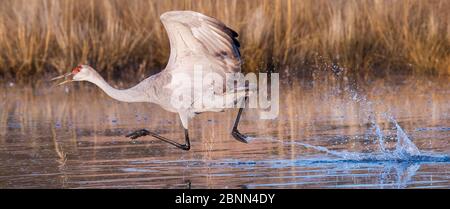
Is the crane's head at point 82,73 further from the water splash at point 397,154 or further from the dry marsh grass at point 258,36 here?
the dry marsh grass at point 258,36

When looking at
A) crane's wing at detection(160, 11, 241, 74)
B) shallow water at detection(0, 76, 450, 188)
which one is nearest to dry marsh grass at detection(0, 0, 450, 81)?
shallow water at detection(0, 76, 450, 188)

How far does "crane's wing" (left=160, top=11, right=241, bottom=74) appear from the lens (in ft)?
30.9

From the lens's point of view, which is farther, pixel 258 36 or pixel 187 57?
pixel 258 36

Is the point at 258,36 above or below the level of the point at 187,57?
above

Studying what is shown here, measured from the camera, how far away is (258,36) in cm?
1534

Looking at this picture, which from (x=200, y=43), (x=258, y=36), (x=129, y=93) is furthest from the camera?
(x=258, y=36)

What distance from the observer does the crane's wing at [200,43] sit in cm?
942

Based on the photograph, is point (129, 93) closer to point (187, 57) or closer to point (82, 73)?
point (82, 73)

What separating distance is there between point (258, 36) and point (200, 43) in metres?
5.66

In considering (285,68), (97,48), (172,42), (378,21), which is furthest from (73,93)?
(172,42)

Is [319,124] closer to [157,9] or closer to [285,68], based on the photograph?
[285,68]

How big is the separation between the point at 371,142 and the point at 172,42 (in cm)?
188

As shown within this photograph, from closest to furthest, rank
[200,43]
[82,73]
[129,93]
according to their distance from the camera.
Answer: [200,43]
[129,93]
[82,73]

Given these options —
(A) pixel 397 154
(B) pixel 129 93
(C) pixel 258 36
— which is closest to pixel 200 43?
(B) pixel 129 93
